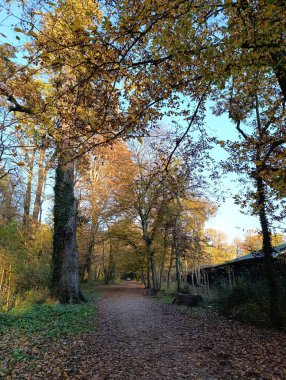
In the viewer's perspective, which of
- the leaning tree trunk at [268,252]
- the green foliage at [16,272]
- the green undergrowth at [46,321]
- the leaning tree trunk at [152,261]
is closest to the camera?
the green undergrowth at [46,321]

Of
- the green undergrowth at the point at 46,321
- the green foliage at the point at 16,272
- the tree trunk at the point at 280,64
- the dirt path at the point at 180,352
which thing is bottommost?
the dirt path at the point at 180,352

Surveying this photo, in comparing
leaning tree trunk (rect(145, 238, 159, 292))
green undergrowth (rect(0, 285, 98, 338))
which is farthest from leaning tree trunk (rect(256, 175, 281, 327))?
leaning tree trunk (rect(145, 238, 159, 292))

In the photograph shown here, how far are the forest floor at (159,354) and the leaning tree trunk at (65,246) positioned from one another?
183 inches

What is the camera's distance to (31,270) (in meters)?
12.4

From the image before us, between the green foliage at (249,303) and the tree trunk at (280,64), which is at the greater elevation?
the tree trunk at (280,64)

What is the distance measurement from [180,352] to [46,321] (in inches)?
163

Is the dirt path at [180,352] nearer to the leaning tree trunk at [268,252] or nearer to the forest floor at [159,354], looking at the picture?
the forest floor at [159,354]

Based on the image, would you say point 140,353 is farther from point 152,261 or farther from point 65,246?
point 152,261

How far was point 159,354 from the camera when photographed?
5.36 m

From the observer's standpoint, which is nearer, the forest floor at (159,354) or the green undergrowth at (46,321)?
the forest floor at (159,354)

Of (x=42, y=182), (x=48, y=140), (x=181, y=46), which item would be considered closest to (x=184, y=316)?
(x=48, y=140)

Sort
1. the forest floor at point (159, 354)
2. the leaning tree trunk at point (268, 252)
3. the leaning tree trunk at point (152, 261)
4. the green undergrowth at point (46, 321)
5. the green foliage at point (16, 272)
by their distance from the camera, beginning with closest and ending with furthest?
the forest floor at point (159, 354) → the green undergrowth at point (46, 321) → the leaning tree trunk at point (268, 252) → the green foliage at point (16, 272) → the leaning tree trunk at point (152, 261)

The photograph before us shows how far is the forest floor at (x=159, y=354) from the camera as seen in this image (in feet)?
14.7

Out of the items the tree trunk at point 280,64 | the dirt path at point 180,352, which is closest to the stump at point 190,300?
the dirt path at point 180,352
